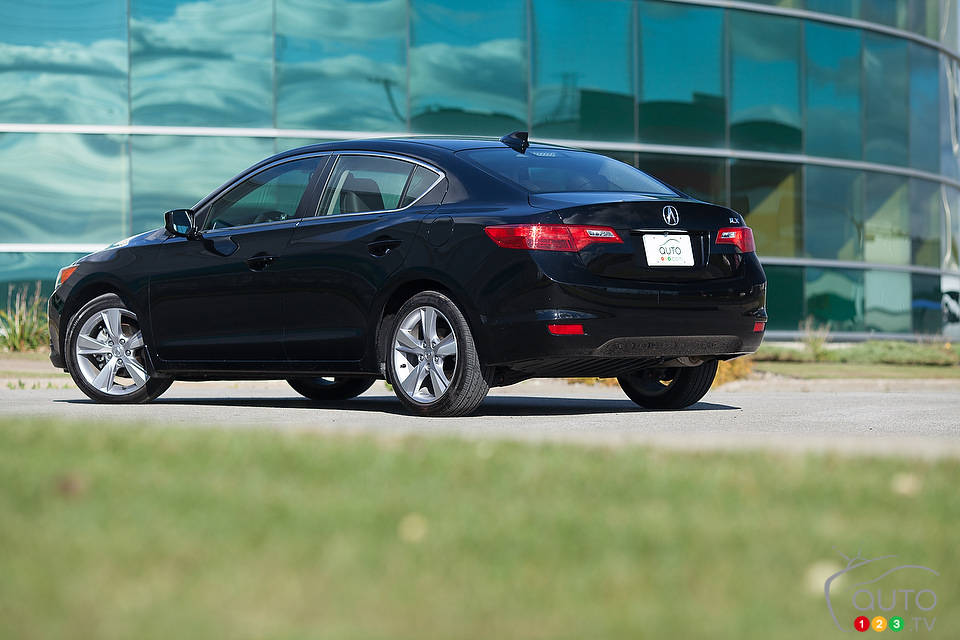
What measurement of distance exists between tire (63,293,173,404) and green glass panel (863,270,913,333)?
16346 mm

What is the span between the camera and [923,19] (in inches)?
1005

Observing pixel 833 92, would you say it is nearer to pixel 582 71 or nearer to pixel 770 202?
pixel 770 202

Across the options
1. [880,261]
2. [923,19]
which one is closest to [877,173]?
[880,261]

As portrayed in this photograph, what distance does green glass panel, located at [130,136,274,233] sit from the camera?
20.2 m

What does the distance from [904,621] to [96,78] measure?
61.6 ft

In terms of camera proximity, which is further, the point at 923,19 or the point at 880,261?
the point at 923,19

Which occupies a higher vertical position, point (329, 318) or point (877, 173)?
point (877, 173)

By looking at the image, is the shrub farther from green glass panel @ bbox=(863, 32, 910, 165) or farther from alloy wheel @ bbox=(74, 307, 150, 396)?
green glass panel @ bbox=(863, 32, 910, 165)

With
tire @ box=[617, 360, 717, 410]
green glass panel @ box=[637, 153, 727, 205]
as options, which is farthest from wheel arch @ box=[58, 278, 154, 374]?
green glass panel @ box=[637, 153, 727, 205]

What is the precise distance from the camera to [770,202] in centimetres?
2286

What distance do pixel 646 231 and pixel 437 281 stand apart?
47.8 inches

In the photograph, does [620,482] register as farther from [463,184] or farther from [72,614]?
[463,184]

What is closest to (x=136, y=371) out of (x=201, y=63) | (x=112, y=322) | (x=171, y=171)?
(x=112, y=322)

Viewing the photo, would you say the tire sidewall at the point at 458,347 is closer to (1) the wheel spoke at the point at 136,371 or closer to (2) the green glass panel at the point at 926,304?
(1) the wheel spoke at the point at 136,371
